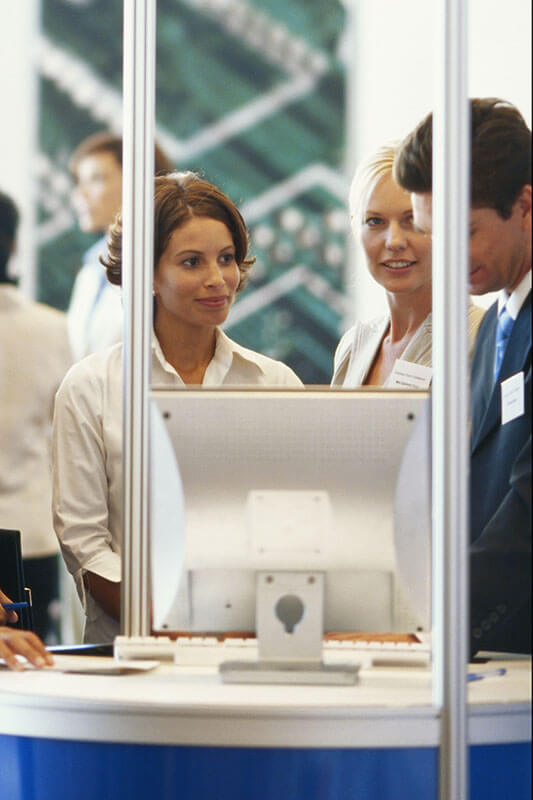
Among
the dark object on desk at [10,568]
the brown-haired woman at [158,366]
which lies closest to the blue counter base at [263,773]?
the dark object on desk at [10,568]

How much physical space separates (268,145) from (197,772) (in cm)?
577

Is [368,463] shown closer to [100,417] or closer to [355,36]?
[100,417]

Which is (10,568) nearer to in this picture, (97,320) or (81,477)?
(81,477)

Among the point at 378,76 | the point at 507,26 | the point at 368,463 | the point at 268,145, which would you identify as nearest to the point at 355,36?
the point at 378,76

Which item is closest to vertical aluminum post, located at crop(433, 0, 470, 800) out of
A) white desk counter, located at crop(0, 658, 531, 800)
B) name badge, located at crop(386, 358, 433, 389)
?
white desk counter, located at crop(0, 658, 531, 800)

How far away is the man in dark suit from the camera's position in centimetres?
232

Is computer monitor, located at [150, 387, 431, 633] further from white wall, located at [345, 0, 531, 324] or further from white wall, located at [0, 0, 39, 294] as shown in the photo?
white wall, located at [345, 0, 531, 324]

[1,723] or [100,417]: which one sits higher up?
[100,417]

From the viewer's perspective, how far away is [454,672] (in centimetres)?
179

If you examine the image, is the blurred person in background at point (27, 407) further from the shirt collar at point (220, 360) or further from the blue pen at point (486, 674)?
the blue pen at point (486, 674)

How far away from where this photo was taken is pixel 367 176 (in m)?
2.87

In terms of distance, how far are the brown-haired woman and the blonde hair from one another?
27 centimetres

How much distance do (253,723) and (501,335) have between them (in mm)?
1001

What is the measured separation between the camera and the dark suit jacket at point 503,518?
2.13 m
